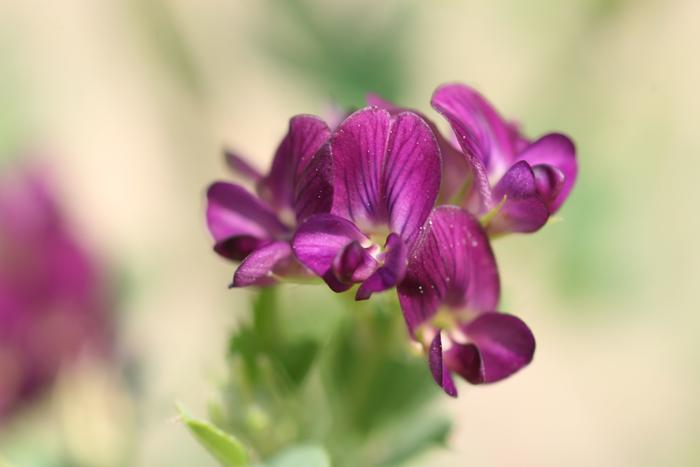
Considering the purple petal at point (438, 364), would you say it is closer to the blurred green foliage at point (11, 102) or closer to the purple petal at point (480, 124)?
the purple petal at point (480, 124)

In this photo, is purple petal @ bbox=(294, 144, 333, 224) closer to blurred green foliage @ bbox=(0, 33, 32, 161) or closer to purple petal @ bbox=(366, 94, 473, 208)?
purple petal @ bbox=(366, 94, 473, 208)

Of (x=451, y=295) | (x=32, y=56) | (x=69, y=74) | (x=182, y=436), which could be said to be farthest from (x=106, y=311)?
(x=69, y=74)

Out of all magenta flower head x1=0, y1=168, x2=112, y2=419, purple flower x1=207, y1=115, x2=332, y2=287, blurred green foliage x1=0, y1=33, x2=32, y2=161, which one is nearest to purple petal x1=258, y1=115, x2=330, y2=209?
purple flower x1=207, y1=115, x2=332, y2=287

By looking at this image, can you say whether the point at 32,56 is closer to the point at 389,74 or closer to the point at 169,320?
the point at 169,320

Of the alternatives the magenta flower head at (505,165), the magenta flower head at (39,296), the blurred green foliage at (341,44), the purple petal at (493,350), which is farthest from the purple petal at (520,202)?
the blurred green foliage at (341,44)

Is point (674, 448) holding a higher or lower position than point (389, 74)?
lower

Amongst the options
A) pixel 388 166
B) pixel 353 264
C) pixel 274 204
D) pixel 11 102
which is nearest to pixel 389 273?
pixel 353 264

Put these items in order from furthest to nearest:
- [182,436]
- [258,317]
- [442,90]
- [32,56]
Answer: [32,56]
[182,436]
[258,317]
[442,90]
